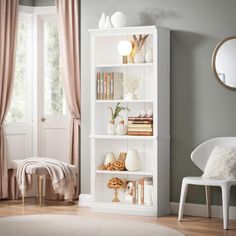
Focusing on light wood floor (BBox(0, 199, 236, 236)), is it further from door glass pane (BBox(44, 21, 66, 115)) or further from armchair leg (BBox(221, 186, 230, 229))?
door glass pane (BBox(44, 21, 66, 115))

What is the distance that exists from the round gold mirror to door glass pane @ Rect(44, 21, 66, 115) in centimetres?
232

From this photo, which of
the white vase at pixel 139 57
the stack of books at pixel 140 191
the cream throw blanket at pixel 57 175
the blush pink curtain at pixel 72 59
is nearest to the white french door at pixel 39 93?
the blush pink curtain at pixel 72 59

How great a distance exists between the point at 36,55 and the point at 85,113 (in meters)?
1.27

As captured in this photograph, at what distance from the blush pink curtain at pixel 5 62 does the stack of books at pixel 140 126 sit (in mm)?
1746

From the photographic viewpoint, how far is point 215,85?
6648 millimetres

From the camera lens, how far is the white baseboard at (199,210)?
21.3ft

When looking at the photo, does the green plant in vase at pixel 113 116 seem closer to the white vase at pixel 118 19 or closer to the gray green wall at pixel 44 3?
the white vase at pixel 118 19

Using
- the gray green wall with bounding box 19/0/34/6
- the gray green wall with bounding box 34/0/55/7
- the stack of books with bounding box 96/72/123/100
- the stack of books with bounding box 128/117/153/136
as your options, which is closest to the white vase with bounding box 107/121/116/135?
the stack of books with bounding box 128/117/153/136

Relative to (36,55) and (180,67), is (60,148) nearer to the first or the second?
(36,55)

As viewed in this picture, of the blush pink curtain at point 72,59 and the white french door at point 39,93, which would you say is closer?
the blush pink curtain at point 72,59

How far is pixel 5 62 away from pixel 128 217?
2.52 meters

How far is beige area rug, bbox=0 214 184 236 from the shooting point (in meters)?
Answer: 5.66

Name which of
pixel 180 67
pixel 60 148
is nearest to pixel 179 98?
pixel 180 67

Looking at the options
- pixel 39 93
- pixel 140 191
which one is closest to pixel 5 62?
pixel 39 93
